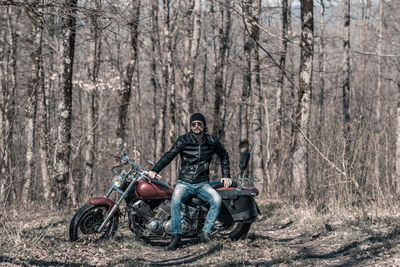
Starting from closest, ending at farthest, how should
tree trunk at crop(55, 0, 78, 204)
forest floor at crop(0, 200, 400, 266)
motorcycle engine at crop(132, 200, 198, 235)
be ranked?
forest floor at crop(0, 200, 400, 266), motorcycle engine at crop(132, 200, 198, 235), tree trunk at crop(55, 0, 78, 204)

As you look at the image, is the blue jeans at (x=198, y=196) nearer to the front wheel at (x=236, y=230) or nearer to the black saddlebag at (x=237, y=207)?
the black saddlebag at (x=237, y=207)

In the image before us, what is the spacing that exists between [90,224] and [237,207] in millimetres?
2160

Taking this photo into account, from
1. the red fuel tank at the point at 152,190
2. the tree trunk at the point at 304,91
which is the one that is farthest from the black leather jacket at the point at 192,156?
the tree trunk at the point at 304,91

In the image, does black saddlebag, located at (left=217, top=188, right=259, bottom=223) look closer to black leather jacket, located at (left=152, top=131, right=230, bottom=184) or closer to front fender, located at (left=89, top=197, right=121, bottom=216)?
black leather jacket, located at (left=152, top=131, right=230, bottom=184)

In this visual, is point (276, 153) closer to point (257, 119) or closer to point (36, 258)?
point (257, 119)

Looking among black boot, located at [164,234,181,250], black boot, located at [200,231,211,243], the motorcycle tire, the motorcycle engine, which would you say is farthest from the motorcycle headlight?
the motorcycle tire

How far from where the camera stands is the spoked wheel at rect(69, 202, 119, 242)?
6387 millimetres

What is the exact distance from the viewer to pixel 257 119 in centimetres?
1616

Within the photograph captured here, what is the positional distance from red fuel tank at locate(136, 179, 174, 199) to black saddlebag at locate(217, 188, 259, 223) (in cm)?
84

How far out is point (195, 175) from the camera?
22.4ft

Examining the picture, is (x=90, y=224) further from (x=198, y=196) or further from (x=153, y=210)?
(x=198, y=196)

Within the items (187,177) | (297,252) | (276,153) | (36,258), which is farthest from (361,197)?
(36,258)

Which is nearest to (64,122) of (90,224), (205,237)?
(90,224)

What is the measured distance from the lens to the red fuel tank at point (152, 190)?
22.1 ft
